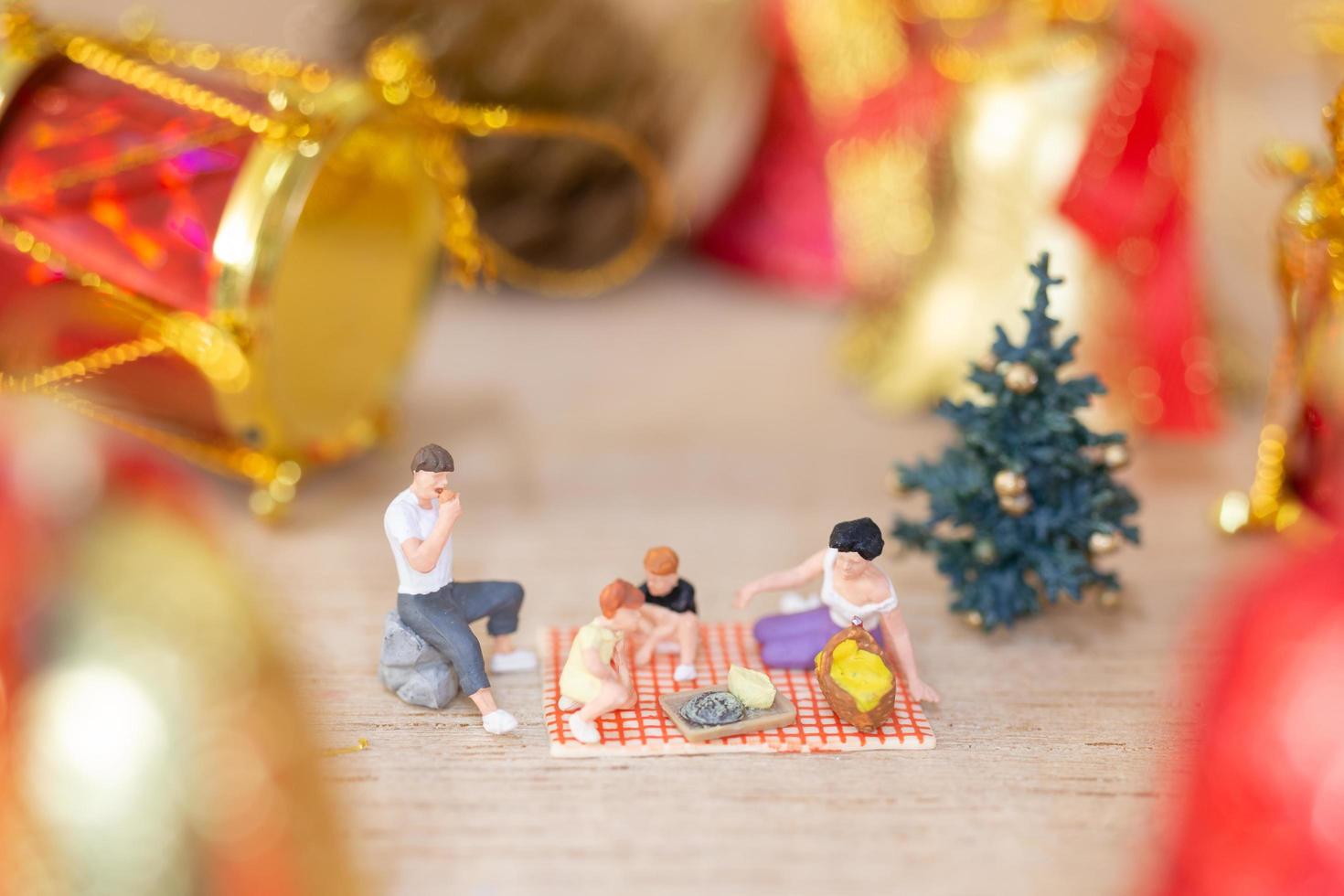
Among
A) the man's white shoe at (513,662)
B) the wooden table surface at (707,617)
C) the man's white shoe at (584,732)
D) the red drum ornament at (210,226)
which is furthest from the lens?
the red drum ornament at (210,226)

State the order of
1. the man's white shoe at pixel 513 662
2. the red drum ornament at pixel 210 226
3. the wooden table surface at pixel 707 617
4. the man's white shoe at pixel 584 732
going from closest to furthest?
the wooden table surface at pixel 707 617, the man's white shoe at pixel 584 732, the man's white shoe at pixel 513 662, the red drum ornament at pixel 210 226

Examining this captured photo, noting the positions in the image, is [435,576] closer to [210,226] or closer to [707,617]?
[707,617]

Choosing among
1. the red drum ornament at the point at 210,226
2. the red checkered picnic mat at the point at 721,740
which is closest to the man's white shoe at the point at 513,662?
the red checkered picnic mat at the point at 721,740

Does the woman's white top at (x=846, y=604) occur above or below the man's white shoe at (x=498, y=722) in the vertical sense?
above

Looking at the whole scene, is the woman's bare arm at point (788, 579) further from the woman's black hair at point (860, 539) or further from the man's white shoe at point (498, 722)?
the man's white shoe at point (498, 722)

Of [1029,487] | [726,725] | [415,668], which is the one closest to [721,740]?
[726,725]

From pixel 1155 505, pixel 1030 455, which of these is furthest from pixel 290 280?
pixel 1155 505

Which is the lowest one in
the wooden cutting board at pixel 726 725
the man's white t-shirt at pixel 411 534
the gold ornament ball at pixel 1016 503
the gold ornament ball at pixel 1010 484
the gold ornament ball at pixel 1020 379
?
the wooden cutting board at pixel 726 725
